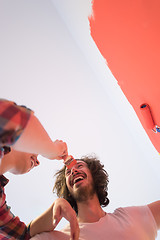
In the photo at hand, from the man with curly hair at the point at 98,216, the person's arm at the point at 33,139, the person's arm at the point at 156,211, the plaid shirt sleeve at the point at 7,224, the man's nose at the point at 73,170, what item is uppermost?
the person's arm at the point at 33,139

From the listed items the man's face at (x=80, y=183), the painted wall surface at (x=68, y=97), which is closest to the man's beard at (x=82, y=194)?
the man's face at (x=80, y=183)

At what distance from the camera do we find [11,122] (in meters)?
0.45

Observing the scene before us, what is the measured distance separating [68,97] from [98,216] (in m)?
1.08

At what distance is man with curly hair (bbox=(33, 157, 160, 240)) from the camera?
108 cm

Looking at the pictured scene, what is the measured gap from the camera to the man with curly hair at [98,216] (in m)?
1.08

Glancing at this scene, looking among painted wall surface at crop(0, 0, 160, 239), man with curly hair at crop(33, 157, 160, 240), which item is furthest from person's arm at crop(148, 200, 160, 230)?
painted wall surface at crop(0, 0, 160, 239)

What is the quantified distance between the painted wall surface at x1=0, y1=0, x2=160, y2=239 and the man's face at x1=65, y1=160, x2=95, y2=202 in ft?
1.95

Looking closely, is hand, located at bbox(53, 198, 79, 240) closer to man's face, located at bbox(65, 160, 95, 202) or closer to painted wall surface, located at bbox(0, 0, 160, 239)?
man's face, located at bbox(65, 160, 95, 202)

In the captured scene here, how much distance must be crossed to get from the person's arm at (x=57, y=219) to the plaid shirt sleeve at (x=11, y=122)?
0.42 metres

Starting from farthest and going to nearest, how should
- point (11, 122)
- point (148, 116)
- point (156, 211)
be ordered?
point (148, 116) → point (156, 211) → point (11, 122)

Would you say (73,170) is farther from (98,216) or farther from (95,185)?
(98,216)

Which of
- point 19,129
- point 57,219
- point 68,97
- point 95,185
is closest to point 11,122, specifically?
point 19,129

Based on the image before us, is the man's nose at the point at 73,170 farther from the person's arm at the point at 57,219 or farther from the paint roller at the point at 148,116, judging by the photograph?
the paint roller at the point at 148,116

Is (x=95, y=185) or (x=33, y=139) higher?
(x=33, y=139)
